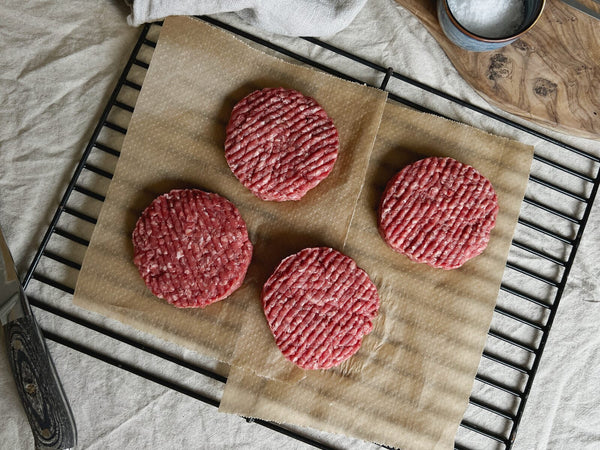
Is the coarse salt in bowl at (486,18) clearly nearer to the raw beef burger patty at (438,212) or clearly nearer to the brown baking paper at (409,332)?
the brown baking paper at (409,332)

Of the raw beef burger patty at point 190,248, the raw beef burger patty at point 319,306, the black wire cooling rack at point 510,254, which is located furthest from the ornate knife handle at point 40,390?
the raw beef burger patty at point 319,306

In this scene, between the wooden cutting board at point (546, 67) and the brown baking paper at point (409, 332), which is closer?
the brown baking paper at point (409, 332)

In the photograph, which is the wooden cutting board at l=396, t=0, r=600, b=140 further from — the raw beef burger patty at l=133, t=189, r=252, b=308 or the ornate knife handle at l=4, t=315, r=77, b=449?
the ornate knife handle at l=4, t=315, r=77, b=449

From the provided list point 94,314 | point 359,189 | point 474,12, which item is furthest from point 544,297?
point 94,314

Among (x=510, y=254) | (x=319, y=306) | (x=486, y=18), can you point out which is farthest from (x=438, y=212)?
(x=486, y=18)

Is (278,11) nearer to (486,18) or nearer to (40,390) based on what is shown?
(486,18)

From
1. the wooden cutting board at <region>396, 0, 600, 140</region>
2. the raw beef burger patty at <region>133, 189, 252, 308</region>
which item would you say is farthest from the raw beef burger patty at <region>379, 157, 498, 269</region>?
the raw beef burger patty at <region>133, 189, 252, 308</region>

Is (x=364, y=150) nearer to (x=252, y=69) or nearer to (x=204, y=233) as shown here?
(x=252, y=69)
